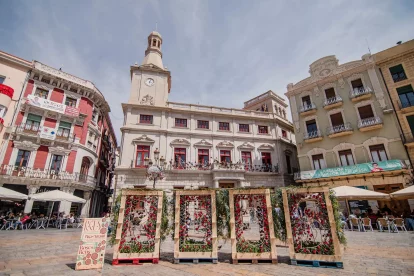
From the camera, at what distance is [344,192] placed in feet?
41.8

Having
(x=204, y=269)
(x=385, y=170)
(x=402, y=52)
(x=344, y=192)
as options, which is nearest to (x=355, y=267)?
(x=204, y=269)

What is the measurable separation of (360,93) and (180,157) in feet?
57.8

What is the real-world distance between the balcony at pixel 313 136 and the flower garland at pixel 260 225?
15.8 meters

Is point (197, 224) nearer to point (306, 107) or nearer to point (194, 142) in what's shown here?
point (194, 142)

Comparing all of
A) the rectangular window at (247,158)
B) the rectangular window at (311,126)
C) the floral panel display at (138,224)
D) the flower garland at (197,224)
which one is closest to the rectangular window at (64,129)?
the floral panel display at (138,224)

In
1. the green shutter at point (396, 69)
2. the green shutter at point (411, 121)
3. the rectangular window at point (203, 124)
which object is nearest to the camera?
the green shutter at point (411, 121)

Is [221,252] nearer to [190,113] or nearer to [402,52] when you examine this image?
[190,113]

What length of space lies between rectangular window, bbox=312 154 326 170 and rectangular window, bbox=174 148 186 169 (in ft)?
41.9

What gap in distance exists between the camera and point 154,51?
25047 millimetres

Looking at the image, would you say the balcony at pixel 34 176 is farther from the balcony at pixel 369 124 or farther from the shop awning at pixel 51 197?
the balcony at pixel 369 124

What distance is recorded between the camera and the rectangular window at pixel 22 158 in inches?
666

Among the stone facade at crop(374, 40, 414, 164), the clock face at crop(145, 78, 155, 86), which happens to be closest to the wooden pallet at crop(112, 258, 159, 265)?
the clock face at crop(145, 78, 155, 86)

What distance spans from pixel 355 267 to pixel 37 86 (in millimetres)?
25345

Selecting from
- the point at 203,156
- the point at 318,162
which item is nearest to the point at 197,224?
the point at 203,156
